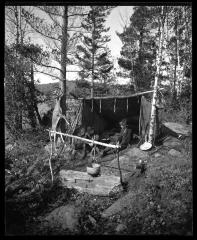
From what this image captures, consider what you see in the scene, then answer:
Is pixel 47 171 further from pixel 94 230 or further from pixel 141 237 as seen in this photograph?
pixel 141 237

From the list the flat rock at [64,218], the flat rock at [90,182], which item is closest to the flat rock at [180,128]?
the flat rock at [90,182]

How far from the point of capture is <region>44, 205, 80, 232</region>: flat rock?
5457 mm

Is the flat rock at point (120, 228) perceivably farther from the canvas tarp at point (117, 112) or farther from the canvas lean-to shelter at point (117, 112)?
the canvas tarp at point (117, 112)

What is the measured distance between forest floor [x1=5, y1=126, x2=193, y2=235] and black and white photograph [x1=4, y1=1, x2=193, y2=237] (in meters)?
0.03

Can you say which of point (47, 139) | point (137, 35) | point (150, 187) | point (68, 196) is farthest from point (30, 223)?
point (137, 35)

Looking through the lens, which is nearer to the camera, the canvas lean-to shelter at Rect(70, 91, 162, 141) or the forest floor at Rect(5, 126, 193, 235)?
the forest floor at Rect(5, 126, 193, 235)

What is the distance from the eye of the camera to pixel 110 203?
6566mm

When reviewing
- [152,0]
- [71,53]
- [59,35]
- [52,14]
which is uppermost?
[52,14]

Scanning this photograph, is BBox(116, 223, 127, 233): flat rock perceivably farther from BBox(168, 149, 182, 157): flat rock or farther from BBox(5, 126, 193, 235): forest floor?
BBox(168, 149, 182, 157): flat rock

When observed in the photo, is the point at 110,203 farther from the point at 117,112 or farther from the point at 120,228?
the point at 117,112

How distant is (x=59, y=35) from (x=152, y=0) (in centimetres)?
926

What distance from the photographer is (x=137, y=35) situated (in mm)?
21484

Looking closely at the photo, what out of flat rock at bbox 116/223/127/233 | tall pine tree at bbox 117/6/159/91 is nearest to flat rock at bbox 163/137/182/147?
flat rock at bbox 116/223/127/233

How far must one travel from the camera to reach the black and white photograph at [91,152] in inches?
215
